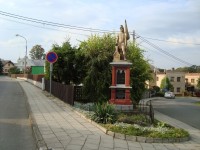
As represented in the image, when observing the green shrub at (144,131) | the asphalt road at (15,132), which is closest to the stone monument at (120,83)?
the asphalt road at (15,132)

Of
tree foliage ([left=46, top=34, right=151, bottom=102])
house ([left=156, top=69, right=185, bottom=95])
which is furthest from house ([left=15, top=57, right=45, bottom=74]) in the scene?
tree foliage ([left=46, top=34, right=151, bottom=102])

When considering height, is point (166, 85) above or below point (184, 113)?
above

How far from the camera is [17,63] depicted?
18225 centimetres

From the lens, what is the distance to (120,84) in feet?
59.1

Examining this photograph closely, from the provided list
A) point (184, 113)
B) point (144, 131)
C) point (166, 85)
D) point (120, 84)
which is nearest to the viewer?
point (144, 131)

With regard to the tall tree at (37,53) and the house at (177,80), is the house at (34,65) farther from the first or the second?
the house at (177,80)

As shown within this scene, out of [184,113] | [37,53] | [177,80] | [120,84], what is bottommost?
[184,113]

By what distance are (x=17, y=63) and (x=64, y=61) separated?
6308 inches

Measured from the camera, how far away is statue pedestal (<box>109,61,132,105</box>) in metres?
17.9

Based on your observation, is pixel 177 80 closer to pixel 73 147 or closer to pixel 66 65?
pixel 66 65

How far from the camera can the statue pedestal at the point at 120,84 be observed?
17.9 meters

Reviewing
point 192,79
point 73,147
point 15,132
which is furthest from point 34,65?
point 73,147

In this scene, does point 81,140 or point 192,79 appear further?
point 192,79

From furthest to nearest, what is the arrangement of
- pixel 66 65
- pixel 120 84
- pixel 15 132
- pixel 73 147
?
pixel 66 65 < pixel 120 84 < pixel 15 132 < pixel 73 147
